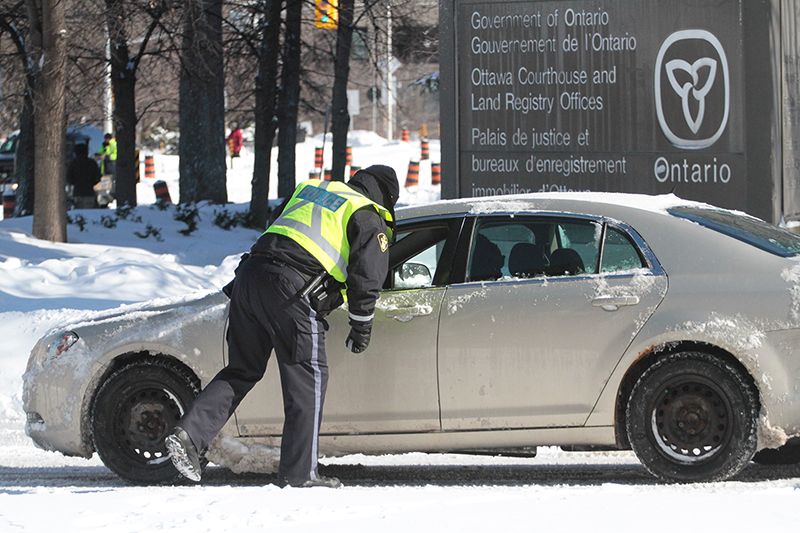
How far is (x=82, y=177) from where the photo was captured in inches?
834

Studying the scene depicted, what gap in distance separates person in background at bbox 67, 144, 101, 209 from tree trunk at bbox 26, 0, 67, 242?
7758 mm

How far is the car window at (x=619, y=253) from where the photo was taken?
5.09 m

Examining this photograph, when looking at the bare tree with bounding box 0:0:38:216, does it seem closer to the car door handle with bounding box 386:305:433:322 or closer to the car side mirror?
the car side mirror

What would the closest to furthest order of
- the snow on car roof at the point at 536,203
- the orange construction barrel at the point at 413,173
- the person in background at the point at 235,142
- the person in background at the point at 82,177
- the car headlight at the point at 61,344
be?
the snow on car roof at the point at 536,203 < the car headlight at the point at 61,344 < the person in background at the point at 82,177 < the orange construction barrel at the point at 413,173 < the person in background at the point at 235,142

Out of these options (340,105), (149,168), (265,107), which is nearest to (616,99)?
(265,107)

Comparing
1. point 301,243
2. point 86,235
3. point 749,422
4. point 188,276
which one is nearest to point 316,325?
point 301,243

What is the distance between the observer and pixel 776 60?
8.66m

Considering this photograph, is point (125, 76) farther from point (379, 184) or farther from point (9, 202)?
point (379, 184)

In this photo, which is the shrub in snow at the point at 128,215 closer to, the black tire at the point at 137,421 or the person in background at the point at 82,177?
the person in background at the point at 82,177

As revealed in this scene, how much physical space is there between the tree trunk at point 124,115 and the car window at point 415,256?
38.2ft

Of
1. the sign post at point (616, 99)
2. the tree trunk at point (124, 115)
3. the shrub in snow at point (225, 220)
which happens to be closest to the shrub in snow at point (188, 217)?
the shrub in snow at point (225, 220)

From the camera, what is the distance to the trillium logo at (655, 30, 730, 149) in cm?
885

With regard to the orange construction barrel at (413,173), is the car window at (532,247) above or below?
below

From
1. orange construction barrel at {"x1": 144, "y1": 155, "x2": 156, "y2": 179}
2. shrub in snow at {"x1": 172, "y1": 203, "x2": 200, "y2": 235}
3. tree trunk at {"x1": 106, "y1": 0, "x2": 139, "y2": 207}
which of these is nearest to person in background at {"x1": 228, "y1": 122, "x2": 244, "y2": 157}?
orange construction barrel at {"x1": 144, "y1": 155, "x2": 156, "y2": 179}
